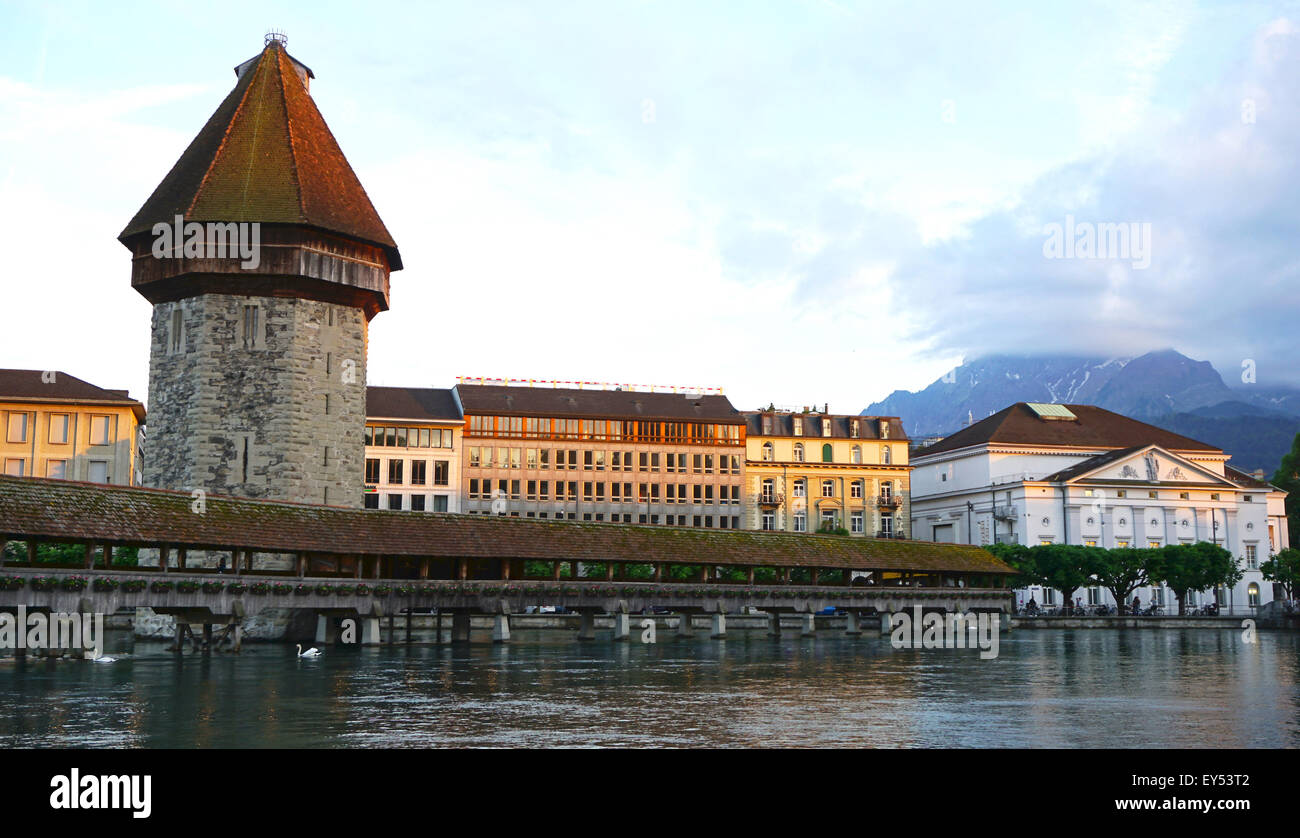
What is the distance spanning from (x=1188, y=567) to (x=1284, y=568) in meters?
11.7

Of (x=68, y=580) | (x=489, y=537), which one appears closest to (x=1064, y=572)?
(x=489, y=537)

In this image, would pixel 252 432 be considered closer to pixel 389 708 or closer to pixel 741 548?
pixel 741 548

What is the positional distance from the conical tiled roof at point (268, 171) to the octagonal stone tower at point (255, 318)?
A: 0.07 m

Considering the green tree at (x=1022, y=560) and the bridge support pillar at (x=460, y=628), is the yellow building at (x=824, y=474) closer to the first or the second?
the green tree at (x=1022, y=560)

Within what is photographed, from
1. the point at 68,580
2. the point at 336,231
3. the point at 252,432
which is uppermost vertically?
the point at 336,231

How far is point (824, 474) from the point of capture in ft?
311

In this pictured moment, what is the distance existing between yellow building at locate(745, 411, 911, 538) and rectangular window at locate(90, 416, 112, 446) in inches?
1735

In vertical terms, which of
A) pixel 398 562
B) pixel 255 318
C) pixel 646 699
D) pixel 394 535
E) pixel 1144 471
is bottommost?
pixel 646 699

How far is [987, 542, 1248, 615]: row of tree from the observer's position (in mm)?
78125

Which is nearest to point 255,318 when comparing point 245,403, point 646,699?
point 245,403

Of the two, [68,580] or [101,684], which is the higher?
[68,580]

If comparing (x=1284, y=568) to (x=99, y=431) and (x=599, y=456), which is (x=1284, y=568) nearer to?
(x=599, y=456)
